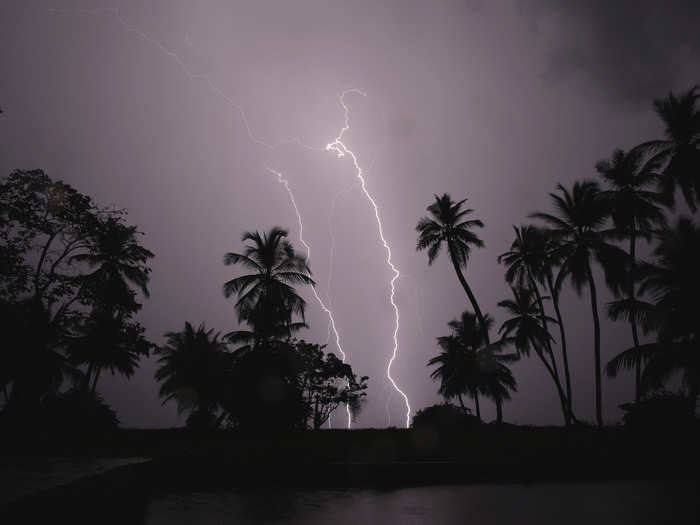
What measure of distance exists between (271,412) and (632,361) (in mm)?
17639

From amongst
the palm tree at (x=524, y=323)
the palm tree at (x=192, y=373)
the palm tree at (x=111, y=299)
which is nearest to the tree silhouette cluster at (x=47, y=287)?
the palm tree at (x=111, y=299)

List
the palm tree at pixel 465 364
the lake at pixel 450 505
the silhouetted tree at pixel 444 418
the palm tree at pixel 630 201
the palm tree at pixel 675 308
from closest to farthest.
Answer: the lake at pixel 450 505
the palm tree at pixel 675 308
the palm tree at pixel 630 201
the silhouetted tree at pixel 444 418
the palm tree at pixel 465 364

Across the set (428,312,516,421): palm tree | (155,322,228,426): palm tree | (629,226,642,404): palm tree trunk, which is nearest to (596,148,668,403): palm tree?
(629,226,642,404): palm tree trunk

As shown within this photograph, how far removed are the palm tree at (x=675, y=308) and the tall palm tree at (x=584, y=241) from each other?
6.86 metres

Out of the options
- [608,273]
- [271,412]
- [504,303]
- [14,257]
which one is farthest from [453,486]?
[504,303]

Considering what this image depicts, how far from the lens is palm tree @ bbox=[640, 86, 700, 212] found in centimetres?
1722

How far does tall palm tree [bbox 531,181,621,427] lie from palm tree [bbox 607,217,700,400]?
686 centimetres

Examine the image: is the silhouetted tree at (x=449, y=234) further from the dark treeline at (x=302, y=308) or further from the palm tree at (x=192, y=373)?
the palm tree at (x=192, y=373)

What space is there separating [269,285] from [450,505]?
1996 centimetres

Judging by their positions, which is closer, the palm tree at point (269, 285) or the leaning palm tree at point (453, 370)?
the palm tree at point (269, 285)

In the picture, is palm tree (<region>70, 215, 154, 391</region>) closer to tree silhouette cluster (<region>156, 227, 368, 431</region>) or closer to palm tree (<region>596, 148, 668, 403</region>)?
tree silhouette cluster (<region>156, 227, 368, 431</region>)

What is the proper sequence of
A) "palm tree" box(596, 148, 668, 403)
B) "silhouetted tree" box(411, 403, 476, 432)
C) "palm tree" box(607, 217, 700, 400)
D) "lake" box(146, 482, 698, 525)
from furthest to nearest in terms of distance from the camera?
"silhouetted tree" box(411, 403, 476, 432) < "palm tree" box(596, 148, 668, 403) < "palm tree" box(607, 217, 700, 400) < "lake" box(146, 482, 698, 525)

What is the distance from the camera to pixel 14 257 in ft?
45.1

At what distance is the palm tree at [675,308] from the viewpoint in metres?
14.7
